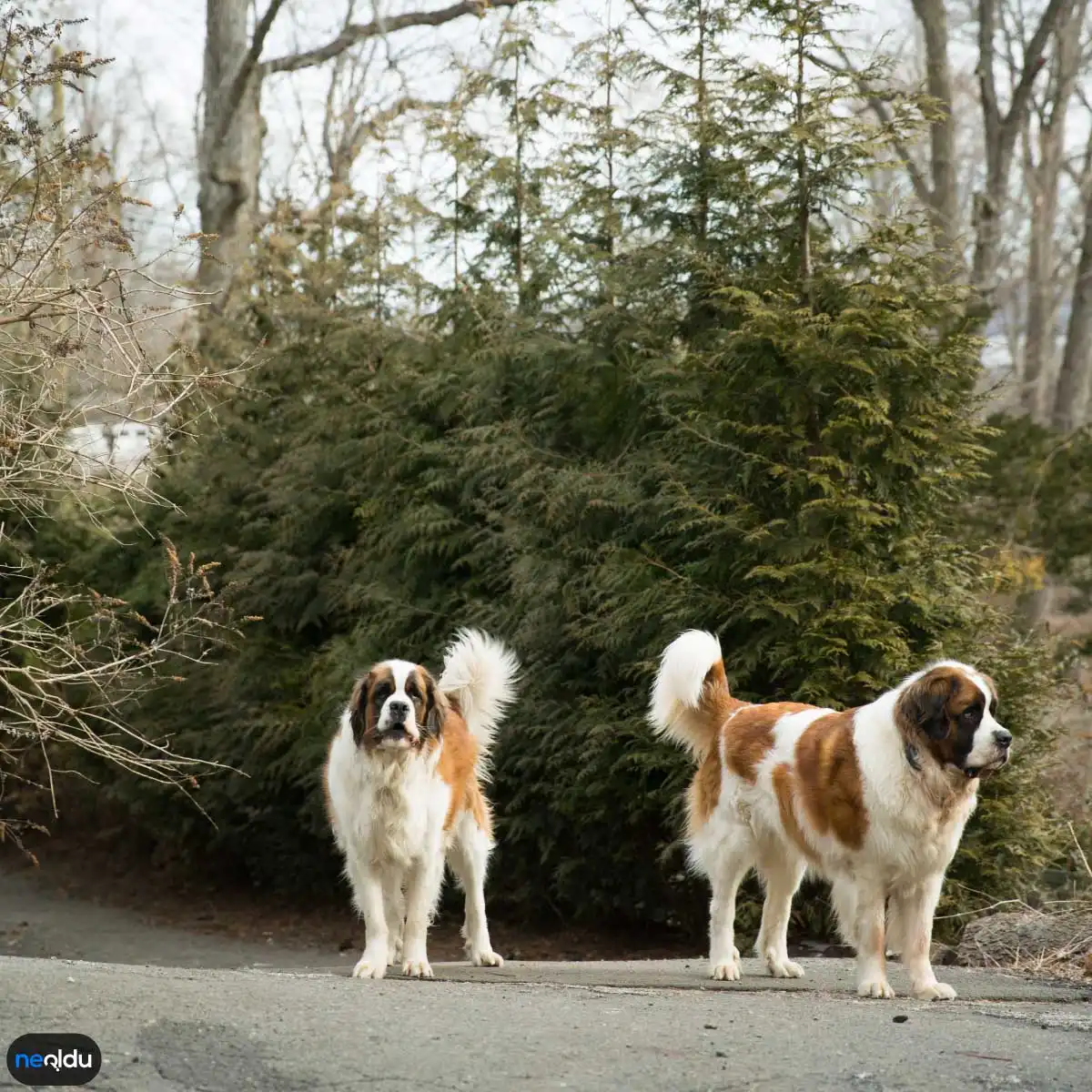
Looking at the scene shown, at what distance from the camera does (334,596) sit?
14734 mm

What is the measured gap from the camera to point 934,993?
759 centimetres

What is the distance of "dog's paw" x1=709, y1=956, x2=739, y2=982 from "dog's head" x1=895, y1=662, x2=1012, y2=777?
1702mm

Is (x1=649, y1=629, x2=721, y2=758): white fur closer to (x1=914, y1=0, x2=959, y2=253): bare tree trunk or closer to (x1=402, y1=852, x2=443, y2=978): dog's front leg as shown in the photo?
(x1=402, y1=852, x2=443, y2=978): dog's front leg

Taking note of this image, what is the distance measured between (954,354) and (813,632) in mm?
2544

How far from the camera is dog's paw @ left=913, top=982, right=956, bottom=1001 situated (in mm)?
7561

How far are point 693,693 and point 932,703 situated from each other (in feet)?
5.39

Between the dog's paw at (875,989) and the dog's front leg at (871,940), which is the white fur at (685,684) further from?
the dog's paw at (875,989)

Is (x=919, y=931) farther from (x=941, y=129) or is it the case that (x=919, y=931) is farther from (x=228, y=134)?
(x=228, y=134)

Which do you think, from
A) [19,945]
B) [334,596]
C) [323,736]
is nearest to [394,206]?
[334,596]

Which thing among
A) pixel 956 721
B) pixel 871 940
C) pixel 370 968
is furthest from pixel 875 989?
pixel 370 968

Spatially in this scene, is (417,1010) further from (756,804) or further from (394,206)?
(394,206)

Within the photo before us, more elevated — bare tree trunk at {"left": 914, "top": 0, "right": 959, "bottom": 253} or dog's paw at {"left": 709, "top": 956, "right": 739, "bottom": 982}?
bare tree trunk at {"left": 914, "top": 0, "right": 959, "bottom": 253}

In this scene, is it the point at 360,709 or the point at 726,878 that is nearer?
the point at 360,709

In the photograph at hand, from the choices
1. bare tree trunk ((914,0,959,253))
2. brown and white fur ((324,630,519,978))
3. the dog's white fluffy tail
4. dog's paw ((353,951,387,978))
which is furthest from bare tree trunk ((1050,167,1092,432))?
dog's paw ((353,951,387,978))
